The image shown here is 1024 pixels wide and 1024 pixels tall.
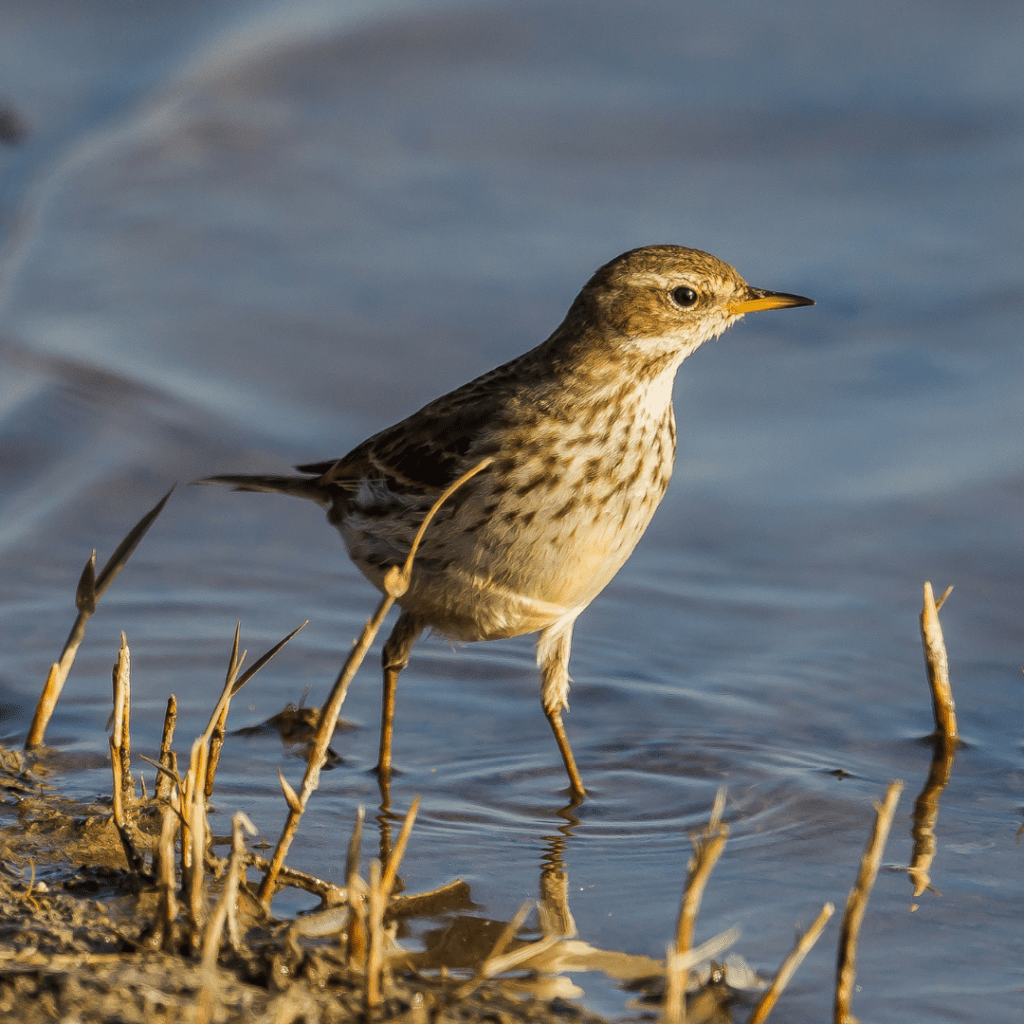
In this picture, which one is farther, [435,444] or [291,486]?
[291,486]

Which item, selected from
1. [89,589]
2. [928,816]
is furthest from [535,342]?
[89,589]

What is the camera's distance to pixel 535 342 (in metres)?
10.0

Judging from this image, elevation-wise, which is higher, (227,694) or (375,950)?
(227,694)

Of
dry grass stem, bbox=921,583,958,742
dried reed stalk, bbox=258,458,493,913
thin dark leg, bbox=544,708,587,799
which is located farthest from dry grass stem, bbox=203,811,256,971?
dry grass stem, bbox=921,583,958,742

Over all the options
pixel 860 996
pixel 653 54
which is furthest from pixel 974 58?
pixel 860 996

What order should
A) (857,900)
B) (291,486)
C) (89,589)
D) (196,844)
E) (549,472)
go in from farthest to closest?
(291,486)
(549,472)
(89,589)
(196,844)
(857,900)

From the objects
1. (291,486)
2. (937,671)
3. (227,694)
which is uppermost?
(291,486)

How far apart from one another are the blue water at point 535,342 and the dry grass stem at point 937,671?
0.65ft

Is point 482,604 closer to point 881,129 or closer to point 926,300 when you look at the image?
point 926,300

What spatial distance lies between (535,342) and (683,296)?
355 centimetres

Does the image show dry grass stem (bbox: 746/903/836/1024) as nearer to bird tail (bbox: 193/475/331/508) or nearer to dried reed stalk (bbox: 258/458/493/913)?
dried reed stalk (bbox: 258/458/493/913)

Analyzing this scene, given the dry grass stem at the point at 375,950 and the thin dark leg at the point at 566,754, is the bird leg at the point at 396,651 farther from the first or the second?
the dry grass stem at the point at 375,950

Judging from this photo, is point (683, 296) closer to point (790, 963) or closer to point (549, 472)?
point (549, 472)

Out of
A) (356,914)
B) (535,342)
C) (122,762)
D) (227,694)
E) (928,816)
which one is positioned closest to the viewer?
(356,914)
